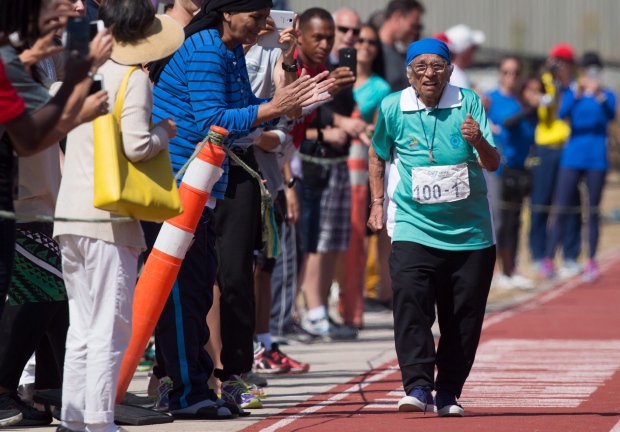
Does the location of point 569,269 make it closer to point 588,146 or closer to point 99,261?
point 588,146

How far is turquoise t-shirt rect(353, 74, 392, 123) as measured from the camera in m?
11.7

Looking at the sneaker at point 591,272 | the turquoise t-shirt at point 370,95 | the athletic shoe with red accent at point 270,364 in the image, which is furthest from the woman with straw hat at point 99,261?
the sneaker at point 591,272

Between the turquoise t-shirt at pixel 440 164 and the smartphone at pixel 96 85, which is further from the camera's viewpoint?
the turquoise t-shirt at pixel 440 164

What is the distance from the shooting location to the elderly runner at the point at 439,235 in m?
6.95

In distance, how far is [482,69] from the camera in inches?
1082

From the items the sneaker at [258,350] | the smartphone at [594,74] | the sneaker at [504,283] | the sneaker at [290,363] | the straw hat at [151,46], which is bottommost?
the sneaker at [504,283]

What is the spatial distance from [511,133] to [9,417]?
9.88 meters

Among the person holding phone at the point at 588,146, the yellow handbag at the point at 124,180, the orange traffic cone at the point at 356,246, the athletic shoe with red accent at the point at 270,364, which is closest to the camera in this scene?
the yellow handbag at the point at 124,180

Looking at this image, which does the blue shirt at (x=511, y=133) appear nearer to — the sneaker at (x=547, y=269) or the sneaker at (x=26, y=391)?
the sneaker at (x=547, y=269)

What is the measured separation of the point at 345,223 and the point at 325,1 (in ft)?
51.9

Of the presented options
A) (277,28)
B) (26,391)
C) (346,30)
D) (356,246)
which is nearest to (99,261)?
(26,391)

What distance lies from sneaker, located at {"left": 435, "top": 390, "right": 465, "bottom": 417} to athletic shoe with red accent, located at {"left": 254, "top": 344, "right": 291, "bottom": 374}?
6.51ft

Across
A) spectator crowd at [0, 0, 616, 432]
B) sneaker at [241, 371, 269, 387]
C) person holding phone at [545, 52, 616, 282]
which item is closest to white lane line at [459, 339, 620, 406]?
spectator crowd at [0, 0, 616, 432]

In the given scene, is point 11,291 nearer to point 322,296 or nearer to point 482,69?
point 322,296
